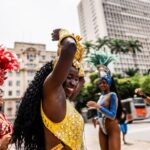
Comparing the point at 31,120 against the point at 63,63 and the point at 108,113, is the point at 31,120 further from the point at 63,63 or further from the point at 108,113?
the point at 108,113

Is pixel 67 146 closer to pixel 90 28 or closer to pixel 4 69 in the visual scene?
pixel 4 69

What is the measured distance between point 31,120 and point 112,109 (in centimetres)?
236

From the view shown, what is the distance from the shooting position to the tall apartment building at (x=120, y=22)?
9668 centimetres

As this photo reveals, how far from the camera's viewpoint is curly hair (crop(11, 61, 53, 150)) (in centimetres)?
176

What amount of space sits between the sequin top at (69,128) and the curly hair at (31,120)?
0.41 feet

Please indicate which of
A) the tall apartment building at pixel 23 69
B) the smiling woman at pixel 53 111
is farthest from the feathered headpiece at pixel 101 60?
the tall apartment building at pixel 23 69

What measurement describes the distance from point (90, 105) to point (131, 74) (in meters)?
51.8

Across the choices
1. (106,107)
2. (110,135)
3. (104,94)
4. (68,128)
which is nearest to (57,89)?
(68,128)

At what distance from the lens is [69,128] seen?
Answer: 1666 mm

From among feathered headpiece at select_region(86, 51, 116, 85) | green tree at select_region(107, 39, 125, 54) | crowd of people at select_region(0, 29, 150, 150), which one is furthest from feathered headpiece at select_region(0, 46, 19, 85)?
green tree at select_region(107, 39, 125, 54)

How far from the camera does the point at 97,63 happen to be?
450 centimetres

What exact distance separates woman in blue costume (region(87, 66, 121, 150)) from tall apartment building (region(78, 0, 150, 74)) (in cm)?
8912

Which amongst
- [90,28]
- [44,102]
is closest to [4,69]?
[44,102]

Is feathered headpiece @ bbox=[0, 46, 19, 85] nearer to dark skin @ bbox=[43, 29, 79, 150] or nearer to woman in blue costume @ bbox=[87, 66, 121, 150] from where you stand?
woman in blue costume @ bbox=[87, 66, 121, 150]
